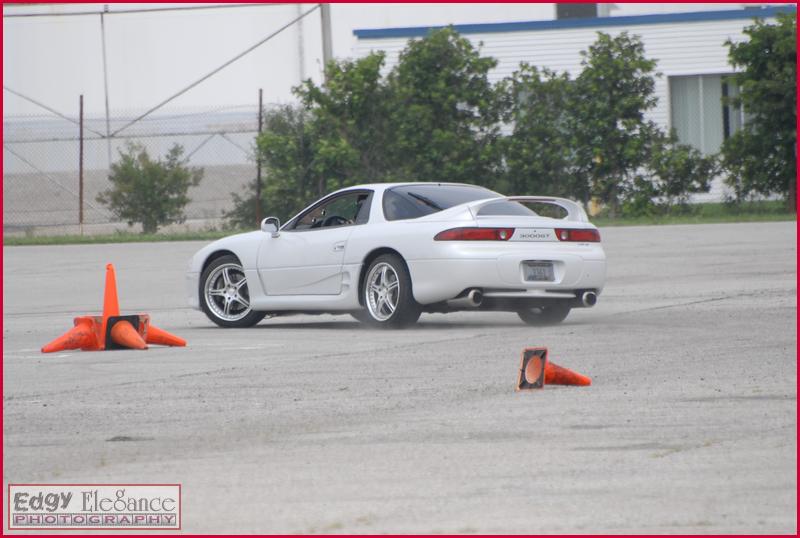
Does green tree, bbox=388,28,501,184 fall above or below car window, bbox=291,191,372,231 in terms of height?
above

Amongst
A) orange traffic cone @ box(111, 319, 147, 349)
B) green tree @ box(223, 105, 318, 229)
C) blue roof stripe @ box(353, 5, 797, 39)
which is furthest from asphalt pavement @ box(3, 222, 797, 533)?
blue roof stripe @ box(353, 5, 797, 39)

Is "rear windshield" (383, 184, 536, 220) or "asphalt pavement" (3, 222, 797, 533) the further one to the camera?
"rear windshield" (383, 184, 536, 220)

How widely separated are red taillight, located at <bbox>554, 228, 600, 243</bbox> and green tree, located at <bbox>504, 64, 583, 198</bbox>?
17.2m

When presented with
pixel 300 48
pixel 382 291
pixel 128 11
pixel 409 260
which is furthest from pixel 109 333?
pixel 128 11

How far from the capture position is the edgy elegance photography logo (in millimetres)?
5406

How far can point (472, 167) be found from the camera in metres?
30.3

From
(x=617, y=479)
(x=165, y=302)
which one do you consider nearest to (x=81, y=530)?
(x=617, y=479)

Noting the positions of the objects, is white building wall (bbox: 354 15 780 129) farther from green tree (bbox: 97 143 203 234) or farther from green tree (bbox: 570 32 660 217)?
green tree (bbox: 97 143 203 234)

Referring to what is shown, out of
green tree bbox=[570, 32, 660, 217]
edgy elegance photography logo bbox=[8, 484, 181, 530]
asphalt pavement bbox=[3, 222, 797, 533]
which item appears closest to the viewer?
edgy elegance photography logo bbox=[8, 484, 181, 530]

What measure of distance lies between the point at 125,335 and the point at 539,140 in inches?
781

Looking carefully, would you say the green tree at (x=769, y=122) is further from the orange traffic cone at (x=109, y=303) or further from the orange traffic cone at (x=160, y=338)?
the orange traffic cone at (x=109, y=303)

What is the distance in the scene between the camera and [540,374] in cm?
864

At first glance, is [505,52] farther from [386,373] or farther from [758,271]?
[386,373]

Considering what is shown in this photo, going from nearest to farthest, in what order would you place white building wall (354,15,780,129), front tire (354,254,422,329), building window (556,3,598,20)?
front tire (354,254,422,329), white building wall (354,15,780,129), building window (556,3,598,20)
